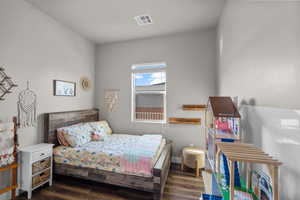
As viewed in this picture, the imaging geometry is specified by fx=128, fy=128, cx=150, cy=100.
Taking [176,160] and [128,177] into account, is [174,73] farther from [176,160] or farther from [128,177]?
[128,177]

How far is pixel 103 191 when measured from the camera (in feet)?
6.78

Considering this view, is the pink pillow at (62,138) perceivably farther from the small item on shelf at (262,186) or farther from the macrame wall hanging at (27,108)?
the small item on shelf at (262,186)

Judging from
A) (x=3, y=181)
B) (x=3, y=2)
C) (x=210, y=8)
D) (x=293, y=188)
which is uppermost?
(x=210, y=8)

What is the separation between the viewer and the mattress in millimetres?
1942

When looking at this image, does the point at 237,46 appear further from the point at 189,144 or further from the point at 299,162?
the point at 189,144

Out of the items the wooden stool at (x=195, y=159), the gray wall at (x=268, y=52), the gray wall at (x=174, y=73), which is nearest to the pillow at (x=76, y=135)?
the gray wall at (x=174, y=73)

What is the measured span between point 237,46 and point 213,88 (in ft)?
4.99

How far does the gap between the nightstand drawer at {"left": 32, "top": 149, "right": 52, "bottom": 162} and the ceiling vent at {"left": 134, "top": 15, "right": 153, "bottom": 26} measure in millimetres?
2852

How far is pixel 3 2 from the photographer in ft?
6.01

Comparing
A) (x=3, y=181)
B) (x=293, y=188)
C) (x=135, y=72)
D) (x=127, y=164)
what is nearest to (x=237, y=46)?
(x=293, y=188)

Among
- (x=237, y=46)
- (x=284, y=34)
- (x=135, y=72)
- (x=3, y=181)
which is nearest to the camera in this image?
(x=284, y=34)

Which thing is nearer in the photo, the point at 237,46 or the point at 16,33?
the point at 237,46

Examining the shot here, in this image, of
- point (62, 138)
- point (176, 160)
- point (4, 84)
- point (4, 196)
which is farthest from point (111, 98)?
point (4, 196)

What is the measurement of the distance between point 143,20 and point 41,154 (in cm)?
298
